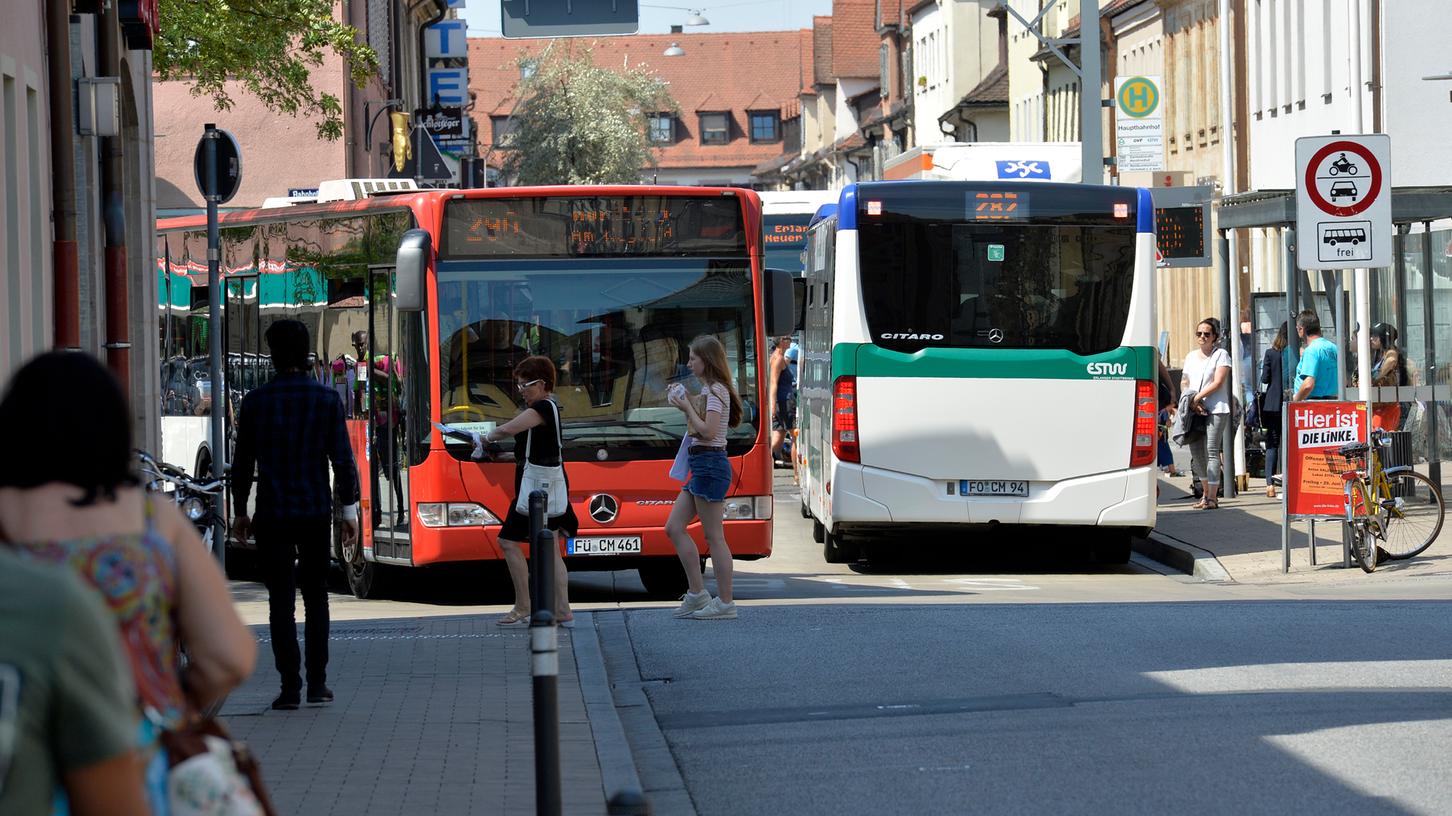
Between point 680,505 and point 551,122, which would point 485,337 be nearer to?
point 680,505

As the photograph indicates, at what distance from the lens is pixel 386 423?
15.6m

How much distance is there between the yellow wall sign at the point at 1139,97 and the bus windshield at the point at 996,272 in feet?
34.3

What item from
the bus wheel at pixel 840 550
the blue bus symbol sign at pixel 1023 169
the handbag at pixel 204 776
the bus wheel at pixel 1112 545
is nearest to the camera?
the handbag at pixel 204 776

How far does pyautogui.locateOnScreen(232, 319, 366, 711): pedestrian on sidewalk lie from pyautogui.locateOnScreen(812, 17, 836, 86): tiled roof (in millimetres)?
102280

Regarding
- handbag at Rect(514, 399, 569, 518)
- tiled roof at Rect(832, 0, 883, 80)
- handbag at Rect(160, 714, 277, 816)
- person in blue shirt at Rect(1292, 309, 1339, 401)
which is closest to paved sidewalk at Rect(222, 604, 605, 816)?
handbag at Rect(514, 399, 569, 518)

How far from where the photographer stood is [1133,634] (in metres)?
12.7

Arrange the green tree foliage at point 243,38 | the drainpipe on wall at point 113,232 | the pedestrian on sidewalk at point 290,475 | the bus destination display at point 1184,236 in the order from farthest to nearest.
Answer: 1. the bus destination display at point 1184,236
2. the green tree foliage at point 243,38
3. the drainpipe on wall at point 113,232
4. the pedestrian on sidewalk at point 290,475

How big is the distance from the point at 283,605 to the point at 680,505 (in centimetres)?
398

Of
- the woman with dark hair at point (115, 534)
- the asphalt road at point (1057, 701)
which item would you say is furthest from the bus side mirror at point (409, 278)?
the woman with dark hair at point (115, 534)

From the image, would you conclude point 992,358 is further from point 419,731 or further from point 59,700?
point 59,700

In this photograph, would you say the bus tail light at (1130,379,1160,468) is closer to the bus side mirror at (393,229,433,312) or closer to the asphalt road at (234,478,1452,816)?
the asphalt road at (234,478,1452,816)

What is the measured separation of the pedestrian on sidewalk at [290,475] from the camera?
400 inches

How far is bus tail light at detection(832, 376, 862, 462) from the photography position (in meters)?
17.6

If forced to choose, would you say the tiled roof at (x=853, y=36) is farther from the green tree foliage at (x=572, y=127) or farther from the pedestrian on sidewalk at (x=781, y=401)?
the pedestrian on sidewalk at (x=781, y=401)
